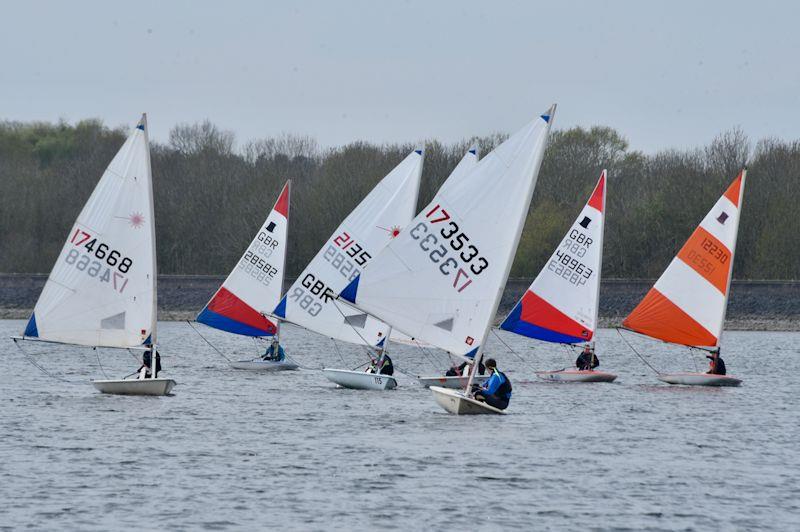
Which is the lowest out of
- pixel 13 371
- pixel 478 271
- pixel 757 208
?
pixel 13 371

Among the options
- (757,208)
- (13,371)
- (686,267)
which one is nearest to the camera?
(686,267)

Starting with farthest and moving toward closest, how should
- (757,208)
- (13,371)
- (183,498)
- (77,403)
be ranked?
(757,208)
(13,371)
(77,403)
(183,498)

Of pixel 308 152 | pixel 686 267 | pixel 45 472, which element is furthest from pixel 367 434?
pixel 308 152

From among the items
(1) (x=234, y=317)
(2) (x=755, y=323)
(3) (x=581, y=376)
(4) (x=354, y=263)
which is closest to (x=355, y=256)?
(4) (x=354, y=263)

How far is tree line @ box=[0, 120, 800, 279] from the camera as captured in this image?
86.2m

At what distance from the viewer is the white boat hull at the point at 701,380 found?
38.1 metres

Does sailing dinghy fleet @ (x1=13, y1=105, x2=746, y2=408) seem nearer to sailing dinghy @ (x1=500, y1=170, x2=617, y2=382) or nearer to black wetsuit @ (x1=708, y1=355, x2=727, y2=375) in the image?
black wetsuit @ (x1=708, y1=355, x2=727, y2=375)

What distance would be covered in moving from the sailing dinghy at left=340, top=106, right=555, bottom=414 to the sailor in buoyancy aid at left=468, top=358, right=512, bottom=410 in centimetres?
17

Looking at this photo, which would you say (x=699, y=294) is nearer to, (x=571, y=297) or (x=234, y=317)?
(x=571, y=297)

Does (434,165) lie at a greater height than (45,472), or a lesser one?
greater

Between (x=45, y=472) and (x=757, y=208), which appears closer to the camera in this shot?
(x=45, y=472)

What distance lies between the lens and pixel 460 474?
76.1 feet

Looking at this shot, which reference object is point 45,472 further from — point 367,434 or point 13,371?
point 13,371

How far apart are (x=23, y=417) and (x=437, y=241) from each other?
9.21 metres
